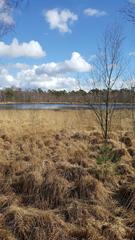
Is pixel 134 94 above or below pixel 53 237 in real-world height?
above

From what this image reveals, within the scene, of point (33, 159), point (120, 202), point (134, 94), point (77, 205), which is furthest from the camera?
point (134, 94)

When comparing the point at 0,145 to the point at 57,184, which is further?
the point at 0,145

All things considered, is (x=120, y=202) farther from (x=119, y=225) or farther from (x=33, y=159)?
(x=33, y=159)

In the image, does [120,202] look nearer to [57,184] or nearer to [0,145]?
[57,184]

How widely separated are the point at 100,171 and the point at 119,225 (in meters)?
1.88

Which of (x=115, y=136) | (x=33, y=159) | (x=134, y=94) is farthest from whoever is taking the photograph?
(x=115, y=136)

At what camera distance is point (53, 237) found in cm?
453

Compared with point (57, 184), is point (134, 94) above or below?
above

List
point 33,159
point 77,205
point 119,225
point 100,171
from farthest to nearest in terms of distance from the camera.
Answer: point 33,159 → point 100,171 → point 77,205 → point 119,225

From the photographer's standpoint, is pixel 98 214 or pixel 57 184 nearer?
pixel 98 214

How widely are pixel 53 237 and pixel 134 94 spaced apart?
19.6 ft

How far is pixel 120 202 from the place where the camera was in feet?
18.8

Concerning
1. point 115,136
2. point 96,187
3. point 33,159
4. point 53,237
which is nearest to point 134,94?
point 115,136

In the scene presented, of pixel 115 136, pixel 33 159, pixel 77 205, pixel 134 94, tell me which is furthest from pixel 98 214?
pixel 115 136
